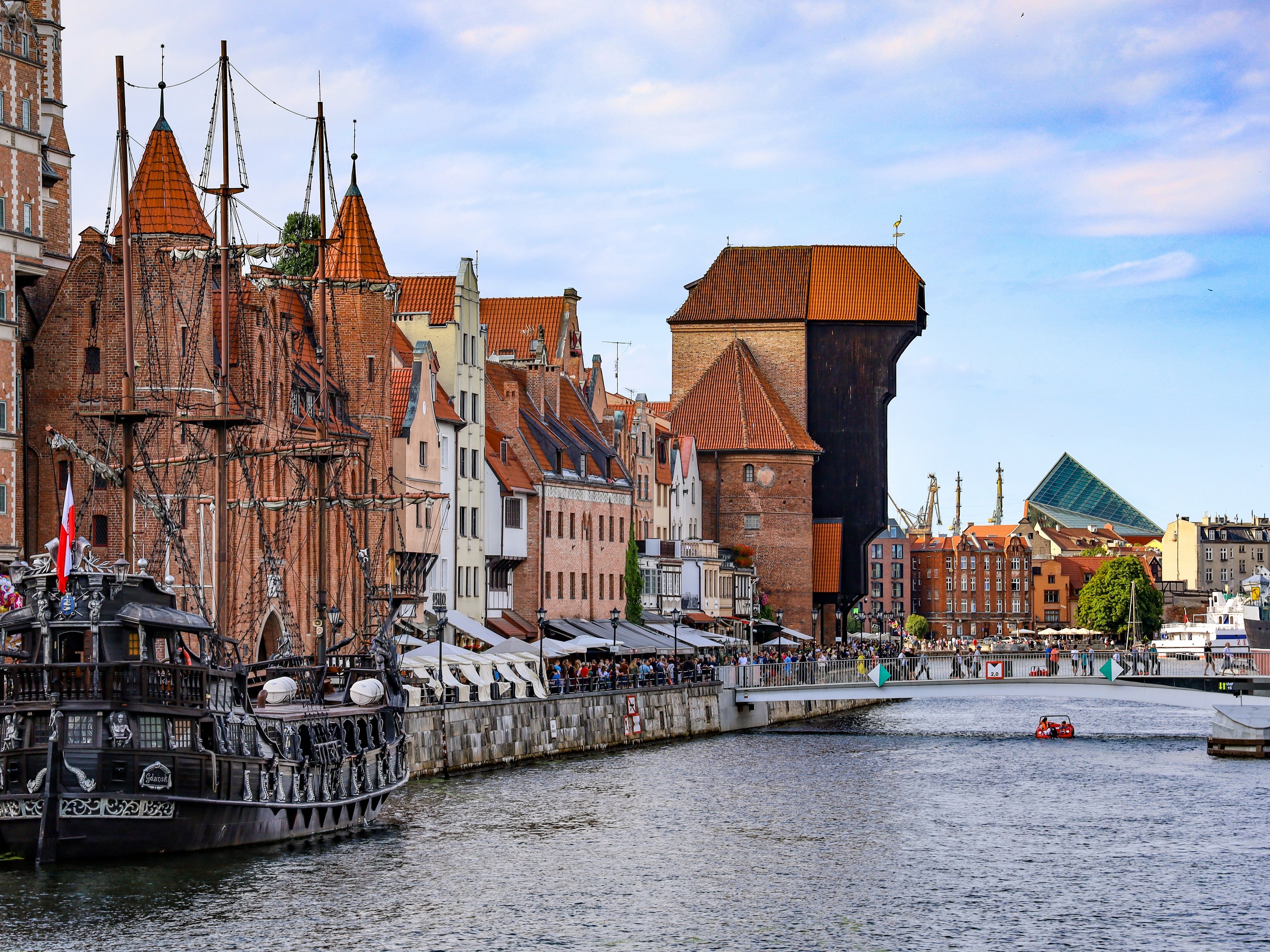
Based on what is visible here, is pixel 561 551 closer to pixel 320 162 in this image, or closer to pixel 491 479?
pixel 491 479

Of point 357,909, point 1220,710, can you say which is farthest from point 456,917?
point 1220,710

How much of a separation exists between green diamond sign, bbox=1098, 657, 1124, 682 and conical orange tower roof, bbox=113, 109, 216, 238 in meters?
38.0

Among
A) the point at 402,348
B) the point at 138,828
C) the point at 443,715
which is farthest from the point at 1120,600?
the point at 138,828

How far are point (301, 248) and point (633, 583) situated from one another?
28.1 meters

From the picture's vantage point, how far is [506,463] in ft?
279

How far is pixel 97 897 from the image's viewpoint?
34312mm

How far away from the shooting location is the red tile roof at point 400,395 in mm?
72688

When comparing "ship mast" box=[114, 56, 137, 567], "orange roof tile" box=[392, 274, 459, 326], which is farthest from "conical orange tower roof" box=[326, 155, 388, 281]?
"ship mast" box=[114, 56, 137, 567]

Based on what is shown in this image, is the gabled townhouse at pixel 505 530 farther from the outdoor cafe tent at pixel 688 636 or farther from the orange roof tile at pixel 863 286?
the orange roof tile at pixel 863 286

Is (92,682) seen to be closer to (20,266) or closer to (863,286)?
(20,266)

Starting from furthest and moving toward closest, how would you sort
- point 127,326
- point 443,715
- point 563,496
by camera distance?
point 563,496 < point 443,715 < point 127,326

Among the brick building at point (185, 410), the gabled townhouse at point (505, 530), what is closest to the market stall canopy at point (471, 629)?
the brick building at point (185, 410)

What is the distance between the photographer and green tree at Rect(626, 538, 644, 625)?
97.7 meters

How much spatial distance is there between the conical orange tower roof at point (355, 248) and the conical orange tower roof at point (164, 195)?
10.3m
